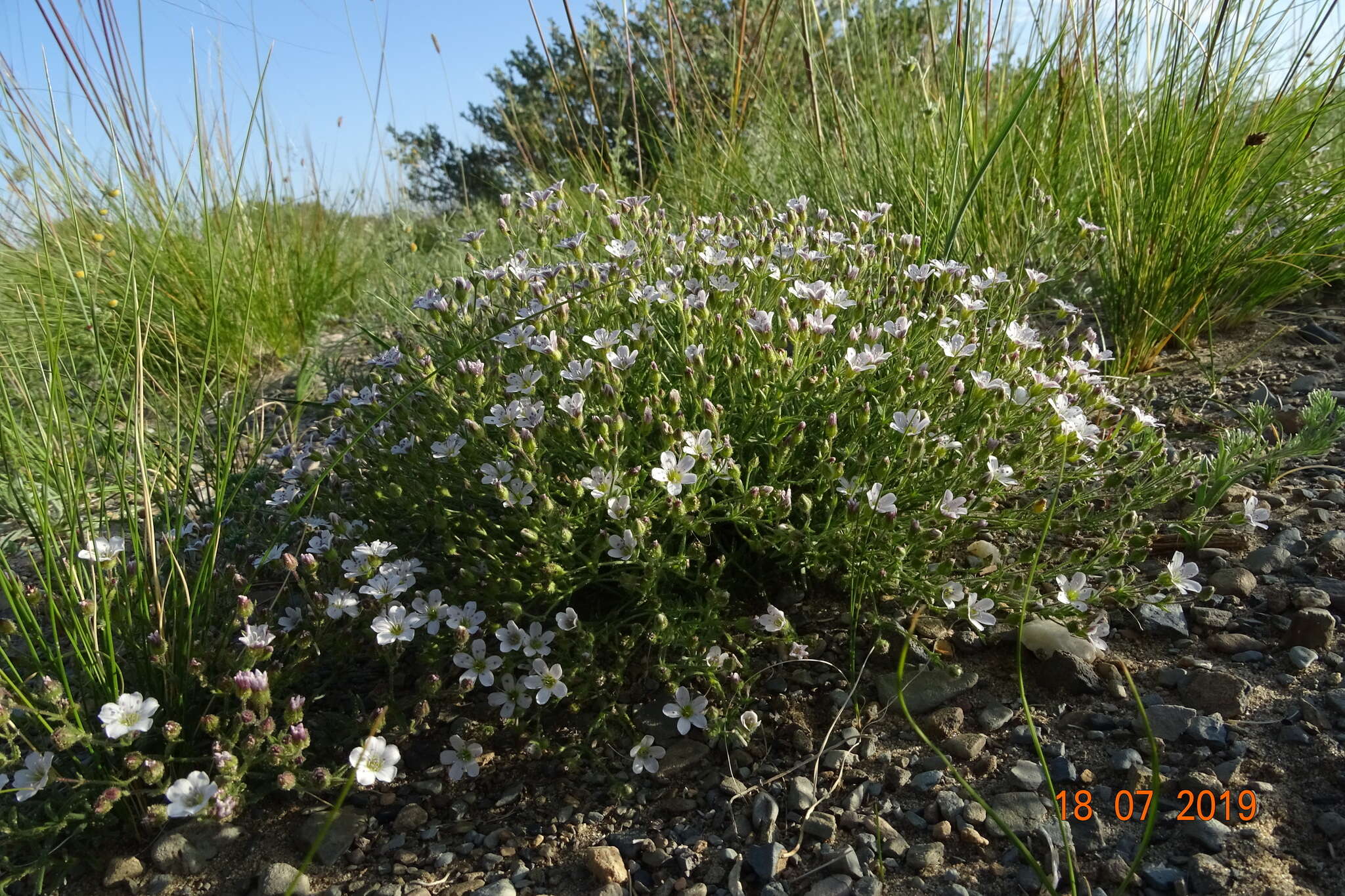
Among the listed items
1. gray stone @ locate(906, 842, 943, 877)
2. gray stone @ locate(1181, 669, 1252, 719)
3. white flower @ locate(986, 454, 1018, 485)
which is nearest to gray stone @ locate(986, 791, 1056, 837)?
gray stone @ locate(906, 842, 943, 877)

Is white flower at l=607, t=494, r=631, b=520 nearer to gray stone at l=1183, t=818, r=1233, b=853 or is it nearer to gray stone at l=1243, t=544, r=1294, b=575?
gray stone at l=1183, t=818, r=1233, b=853

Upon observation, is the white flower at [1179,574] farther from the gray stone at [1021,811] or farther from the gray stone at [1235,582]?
the gray stone at [1021,811]

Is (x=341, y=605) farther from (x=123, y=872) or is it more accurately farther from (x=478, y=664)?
(x=123, y=872)

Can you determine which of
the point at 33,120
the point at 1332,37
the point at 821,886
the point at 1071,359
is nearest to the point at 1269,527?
the point at 1071,359

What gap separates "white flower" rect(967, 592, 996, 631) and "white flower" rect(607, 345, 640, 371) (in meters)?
0.97

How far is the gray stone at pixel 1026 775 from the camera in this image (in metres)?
1.70

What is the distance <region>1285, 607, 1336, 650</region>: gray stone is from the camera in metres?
1.91

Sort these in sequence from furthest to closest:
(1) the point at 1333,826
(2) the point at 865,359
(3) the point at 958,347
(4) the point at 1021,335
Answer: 1. (4) the point at 1021,335
2. (3) the point at 958,347
3. (2) the point at 865,359
4. (1) the point at 1333,826

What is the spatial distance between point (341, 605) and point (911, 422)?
54.2 inches

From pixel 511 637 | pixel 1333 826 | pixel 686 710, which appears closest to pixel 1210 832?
pixel 1333 826

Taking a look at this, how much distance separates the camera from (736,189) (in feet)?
15.0

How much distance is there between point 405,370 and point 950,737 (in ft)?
6.44

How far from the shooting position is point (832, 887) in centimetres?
156

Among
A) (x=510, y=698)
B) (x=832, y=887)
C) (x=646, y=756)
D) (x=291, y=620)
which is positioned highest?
(x=291, y=620)
